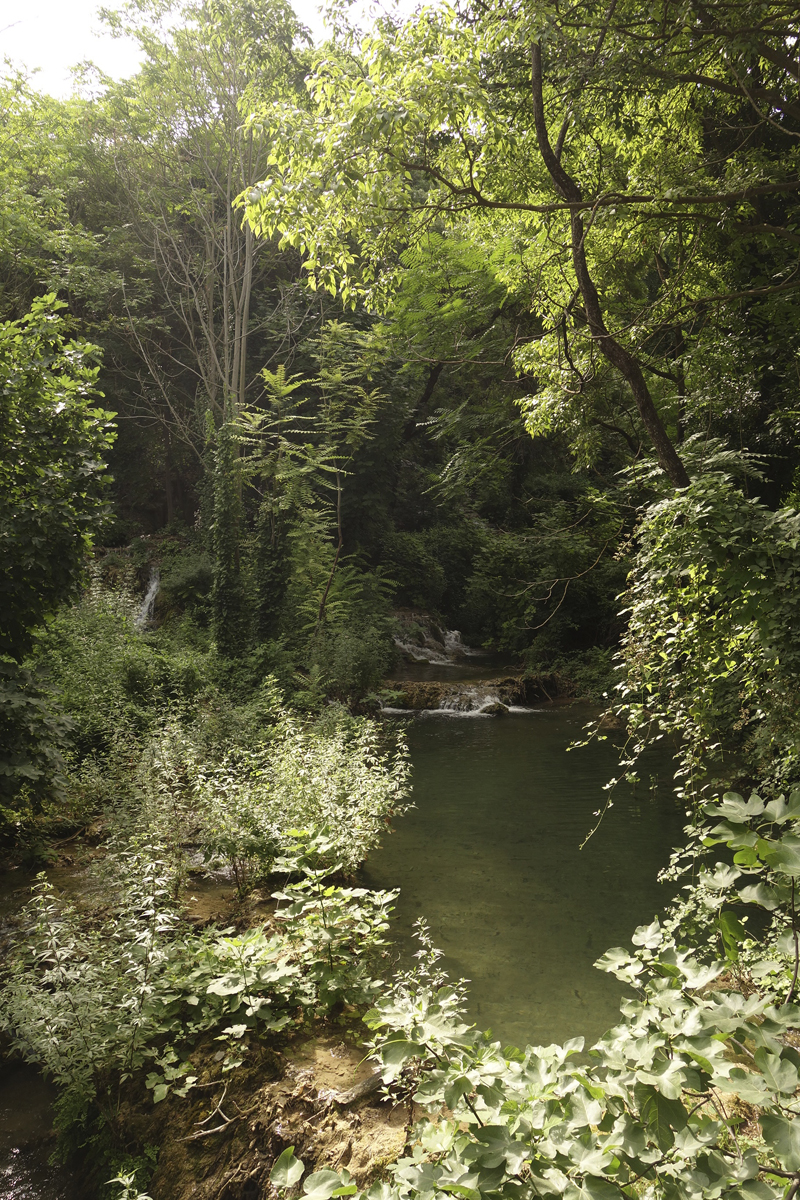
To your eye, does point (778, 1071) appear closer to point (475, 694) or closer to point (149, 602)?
point (475, 694)

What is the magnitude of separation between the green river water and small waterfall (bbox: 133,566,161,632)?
8.57 meters

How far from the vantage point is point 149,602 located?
16.4m

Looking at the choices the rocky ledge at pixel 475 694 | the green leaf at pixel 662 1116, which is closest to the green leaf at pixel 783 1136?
the green leaf at pixel 662 1116

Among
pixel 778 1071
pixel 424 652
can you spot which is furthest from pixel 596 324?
pixel 424 652

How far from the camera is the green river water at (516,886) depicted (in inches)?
149

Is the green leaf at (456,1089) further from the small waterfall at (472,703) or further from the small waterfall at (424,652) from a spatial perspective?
the small waterfall at (424,652)

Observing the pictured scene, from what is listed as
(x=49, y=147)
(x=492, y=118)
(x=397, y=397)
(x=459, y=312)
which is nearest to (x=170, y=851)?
(x=492, y=118)

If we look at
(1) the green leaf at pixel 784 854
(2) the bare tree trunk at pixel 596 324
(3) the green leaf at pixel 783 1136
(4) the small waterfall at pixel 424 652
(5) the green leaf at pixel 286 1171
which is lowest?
(5) the green leaf at pixel 286 1171

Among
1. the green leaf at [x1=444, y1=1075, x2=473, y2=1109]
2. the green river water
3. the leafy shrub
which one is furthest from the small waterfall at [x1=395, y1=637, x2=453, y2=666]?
the green leaf at [x1=444, y1=1075, x2=473, y2=1109]

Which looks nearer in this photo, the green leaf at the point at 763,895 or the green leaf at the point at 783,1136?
the green leaf at the point at 783,1136

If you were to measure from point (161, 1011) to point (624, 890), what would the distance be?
4152mm

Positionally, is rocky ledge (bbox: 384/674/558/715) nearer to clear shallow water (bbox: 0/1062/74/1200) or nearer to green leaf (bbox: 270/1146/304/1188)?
clear shallow water (bbox: 0/1062/74/1200)

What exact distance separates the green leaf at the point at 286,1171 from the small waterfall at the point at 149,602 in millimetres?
14112

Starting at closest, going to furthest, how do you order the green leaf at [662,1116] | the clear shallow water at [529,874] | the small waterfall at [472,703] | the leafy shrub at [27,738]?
the green leaf at [662,1116] → the clear shallow water at [529,874] → the leafy shrub at [27,738] → the small waterfall at [472,703]
